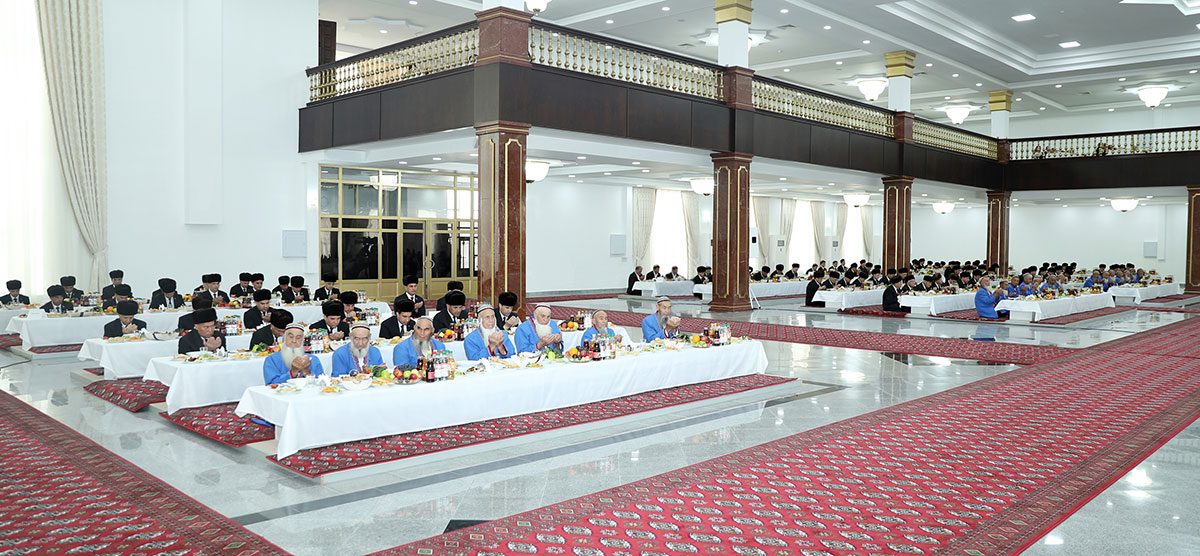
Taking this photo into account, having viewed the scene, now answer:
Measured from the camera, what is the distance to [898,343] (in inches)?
528

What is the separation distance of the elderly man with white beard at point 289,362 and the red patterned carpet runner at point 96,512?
125 centimetres

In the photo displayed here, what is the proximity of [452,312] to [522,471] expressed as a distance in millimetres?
4055

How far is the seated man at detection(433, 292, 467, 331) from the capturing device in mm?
9516

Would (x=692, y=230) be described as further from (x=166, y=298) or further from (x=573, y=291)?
(x=166, y=298)

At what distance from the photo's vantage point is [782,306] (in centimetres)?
2112

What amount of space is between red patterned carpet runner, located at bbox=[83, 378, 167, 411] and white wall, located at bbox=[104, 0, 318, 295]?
7.79 m

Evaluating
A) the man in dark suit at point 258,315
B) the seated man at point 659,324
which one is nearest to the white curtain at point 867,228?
Answer: the seated man at point 659,324

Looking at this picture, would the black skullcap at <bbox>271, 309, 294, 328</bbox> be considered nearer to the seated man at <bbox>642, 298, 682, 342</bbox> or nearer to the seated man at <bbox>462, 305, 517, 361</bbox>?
the seated man at <bbox>462, 305, 517, 361</bbox>

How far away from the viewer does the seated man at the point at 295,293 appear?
13.8 meters

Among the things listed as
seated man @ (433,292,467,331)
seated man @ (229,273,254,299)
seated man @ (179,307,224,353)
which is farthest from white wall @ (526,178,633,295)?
seated man @ (179,307,224,353)

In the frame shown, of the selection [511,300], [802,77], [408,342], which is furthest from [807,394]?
[802,77]

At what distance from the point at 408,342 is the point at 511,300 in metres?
2.68

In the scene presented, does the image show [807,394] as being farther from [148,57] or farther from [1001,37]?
[1001,37]

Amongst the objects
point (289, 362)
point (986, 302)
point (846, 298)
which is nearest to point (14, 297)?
point (289, 362)
